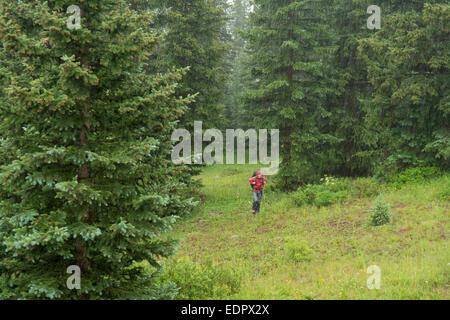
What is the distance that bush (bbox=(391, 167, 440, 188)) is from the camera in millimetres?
15383

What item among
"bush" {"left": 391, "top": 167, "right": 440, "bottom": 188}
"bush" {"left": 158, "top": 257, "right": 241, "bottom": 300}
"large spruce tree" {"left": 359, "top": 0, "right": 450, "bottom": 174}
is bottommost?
"bush" {"left": 158, "top": 257, "right": 241, "bottom": 300}

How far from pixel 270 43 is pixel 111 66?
579 inches

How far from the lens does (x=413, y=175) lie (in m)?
15.7

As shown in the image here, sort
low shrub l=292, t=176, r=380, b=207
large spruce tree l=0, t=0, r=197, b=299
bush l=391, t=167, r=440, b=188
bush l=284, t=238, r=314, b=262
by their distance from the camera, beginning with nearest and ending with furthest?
large spruce tree l=0, t=0, r=197, b=299, bush l=284, t=238, r=314, b=262, bush l=391, t=167, r=440, b=188, low shrub l=292, t=176, r=380, b=207

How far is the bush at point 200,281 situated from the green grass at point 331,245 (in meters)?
0.32

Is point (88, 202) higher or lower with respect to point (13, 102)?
lower

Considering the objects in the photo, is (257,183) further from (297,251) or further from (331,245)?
(297,251)

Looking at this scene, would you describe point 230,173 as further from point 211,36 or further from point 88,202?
point 88,202

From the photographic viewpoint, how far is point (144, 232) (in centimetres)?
586

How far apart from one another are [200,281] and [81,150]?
4.15 m

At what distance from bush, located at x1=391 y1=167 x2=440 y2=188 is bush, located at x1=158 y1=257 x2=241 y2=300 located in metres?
10.00

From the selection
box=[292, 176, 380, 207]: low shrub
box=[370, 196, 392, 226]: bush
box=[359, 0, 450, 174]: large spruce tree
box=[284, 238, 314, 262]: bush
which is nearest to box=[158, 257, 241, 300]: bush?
box=[284, 238, 314, 262]: bush

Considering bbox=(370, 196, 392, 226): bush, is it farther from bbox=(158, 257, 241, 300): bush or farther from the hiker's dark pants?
bbox=(158, 257, 241, 300): bush
